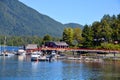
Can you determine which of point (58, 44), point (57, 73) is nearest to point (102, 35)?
point (58, 44)

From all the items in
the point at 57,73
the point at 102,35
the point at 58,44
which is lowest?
the point at 57,73

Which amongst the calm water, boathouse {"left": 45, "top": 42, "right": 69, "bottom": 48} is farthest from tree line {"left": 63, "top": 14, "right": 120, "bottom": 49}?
the calm water

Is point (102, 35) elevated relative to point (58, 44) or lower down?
elevated

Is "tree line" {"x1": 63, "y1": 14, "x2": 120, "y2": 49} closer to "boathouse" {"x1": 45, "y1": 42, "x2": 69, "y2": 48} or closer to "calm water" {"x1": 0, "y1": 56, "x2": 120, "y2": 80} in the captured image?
"boathouse" {"x1": 45, "y1": 42, "x2": 69, "y2": 48}

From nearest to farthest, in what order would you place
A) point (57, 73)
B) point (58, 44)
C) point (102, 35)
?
point (57, 73)
point (102, 35)
point (58, 44)

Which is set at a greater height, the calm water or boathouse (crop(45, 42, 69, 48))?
boathouse (crop(45, 42, 69, 48))

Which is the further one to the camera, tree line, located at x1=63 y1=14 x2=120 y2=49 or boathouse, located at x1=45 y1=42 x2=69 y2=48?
boathouse, located at x1=45 y1=42 x2=69 y2=48

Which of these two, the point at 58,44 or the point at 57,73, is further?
the point at 58,44

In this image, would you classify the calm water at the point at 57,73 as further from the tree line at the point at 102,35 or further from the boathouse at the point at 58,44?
the boathouse at the point at 58,44

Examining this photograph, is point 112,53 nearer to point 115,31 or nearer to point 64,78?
point 115,31

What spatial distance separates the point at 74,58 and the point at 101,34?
2245 centimetres

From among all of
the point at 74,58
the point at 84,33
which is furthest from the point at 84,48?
the point at 74,58

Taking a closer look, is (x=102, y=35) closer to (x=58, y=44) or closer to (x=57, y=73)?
(x=58, y=44)

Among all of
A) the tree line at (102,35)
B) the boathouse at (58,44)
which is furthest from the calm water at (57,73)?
the boathouse at (58,44)
